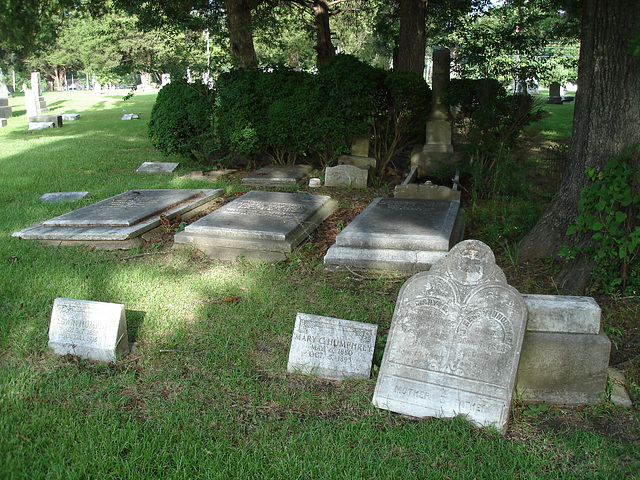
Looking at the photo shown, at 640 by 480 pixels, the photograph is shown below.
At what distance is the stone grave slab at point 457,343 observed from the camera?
9.90ft

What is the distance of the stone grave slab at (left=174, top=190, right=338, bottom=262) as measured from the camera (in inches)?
225

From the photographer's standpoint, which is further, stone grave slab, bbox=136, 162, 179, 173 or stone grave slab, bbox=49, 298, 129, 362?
stone grave slab, bbox=136, 162, 179, 173

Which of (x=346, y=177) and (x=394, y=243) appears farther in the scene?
(x=346, y=177)

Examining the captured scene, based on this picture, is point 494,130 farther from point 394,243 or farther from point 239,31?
point 239,31

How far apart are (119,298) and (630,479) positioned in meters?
3.81

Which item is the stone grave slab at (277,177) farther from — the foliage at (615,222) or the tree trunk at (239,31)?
the foliage at (615,222)

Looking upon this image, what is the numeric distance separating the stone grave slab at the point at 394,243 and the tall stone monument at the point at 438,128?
3421 millimetres

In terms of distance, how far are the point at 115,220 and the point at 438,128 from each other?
567cm

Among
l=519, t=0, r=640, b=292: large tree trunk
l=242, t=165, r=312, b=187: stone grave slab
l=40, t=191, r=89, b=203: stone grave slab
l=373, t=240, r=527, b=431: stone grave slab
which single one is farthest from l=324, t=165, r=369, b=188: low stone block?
l=373, t=240, r=527, b=431: stone grave slab

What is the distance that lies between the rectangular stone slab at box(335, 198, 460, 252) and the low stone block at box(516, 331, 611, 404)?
2.01m

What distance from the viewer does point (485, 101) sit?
8008 millimetres

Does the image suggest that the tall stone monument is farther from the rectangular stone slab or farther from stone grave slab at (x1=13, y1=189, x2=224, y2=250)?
stone grave slab at (x1=13, y1=189, x2=224, y2=250)

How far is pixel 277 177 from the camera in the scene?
9.08m

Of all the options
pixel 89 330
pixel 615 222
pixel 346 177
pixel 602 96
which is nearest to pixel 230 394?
pixel 89 330
